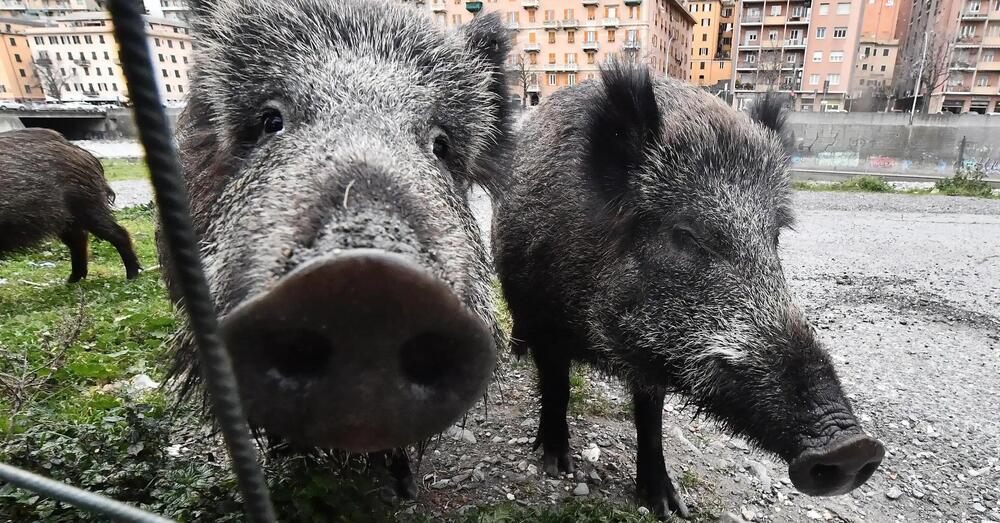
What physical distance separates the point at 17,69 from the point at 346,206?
91.7 m

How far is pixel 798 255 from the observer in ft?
30.5

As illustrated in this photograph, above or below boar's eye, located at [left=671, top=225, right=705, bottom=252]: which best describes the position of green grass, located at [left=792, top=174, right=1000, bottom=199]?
below

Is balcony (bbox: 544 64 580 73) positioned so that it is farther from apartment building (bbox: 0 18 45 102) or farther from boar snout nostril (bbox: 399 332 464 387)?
apartment building (bbox: 0 18 45 102)

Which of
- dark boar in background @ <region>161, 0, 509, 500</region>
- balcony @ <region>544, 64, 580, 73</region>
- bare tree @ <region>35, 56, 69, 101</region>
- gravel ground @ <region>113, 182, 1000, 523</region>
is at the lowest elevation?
gravel ground @ <region>113, 182, 1000, 523</region>

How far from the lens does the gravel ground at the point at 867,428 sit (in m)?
3.30

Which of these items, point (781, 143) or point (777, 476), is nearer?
point (781, 143)

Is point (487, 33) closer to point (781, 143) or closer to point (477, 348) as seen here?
point (781, 143)

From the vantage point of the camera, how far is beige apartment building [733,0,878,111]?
5147 cm

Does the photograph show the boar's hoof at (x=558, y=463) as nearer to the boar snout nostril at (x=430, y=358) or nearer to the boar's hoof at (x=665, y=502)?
the boar's hoof at (x=665, y=502)

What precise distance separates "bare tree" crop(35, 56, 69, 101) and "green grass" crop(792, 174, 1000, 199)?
8142 centimetres

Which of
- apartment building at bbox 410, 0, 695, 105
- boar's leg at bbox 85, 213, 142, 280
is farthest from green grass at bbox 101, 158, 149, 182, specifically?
apartment building at bbox 410, 0, 695, 105

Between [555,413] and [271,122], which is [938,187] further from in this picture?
[271,122]

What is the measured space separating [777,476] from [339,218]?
3.58 metres

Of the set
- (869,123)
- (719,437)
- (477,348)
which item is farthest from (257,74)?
(869,123)
